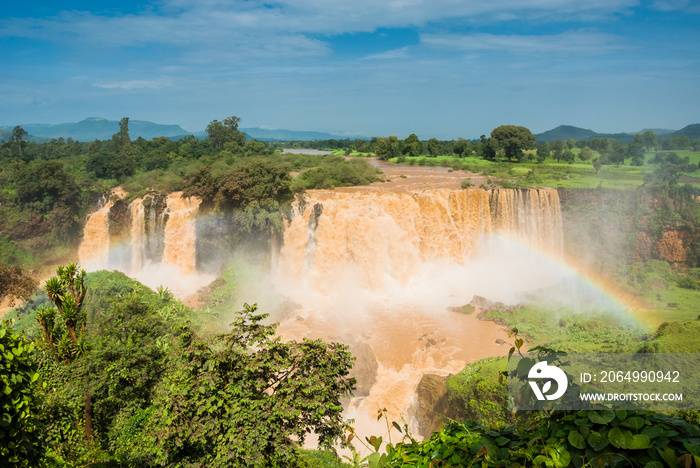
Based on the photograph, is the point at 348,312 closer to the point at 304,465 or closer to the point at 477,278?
the point at 477,278

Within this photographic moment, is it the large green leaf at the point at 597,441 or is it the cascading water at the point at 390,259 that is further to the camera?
the cascading water at the point at 390,259

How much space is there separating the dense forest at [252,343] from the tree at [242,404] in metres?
0.03

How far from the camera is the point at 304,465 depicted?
8211mm

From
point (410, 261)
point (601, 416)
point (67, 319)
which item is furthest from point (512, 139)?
point (601, 416)

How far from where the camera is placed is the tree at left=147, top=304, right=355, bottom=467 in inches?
223

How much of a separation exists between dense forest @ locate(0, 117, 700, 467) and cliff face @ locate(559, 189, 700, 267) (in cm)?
9

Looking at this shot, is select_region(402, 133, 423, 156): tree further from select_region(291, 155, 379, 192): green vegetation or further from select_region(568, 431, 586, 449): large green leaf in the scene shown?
select_region(568, 431, 586, 449): large green leaf

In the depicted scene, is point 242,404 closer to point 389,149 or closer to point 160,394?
point 160,394

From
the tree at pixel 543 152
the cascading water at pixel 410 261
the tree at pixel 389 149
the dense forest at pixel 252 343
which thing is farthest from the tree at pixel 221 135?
the tree at pixel 543 152

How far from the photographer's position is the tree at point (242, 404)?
5.66 metres

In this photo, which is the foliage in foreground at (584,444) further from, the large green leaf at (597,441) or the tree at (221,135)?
the tree at (221,135)

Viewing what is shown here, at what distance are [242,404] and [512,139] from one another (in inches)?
1575

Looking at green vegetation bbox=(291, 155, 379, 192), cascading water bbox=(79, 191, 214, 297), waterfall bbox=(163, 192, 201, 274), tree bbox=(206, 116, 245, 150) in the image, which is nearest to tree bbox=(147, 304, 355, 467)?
green vegetation bbox=(291, 155, 379, 192)

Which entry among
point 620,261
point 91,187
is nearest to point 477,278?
point 620,261
